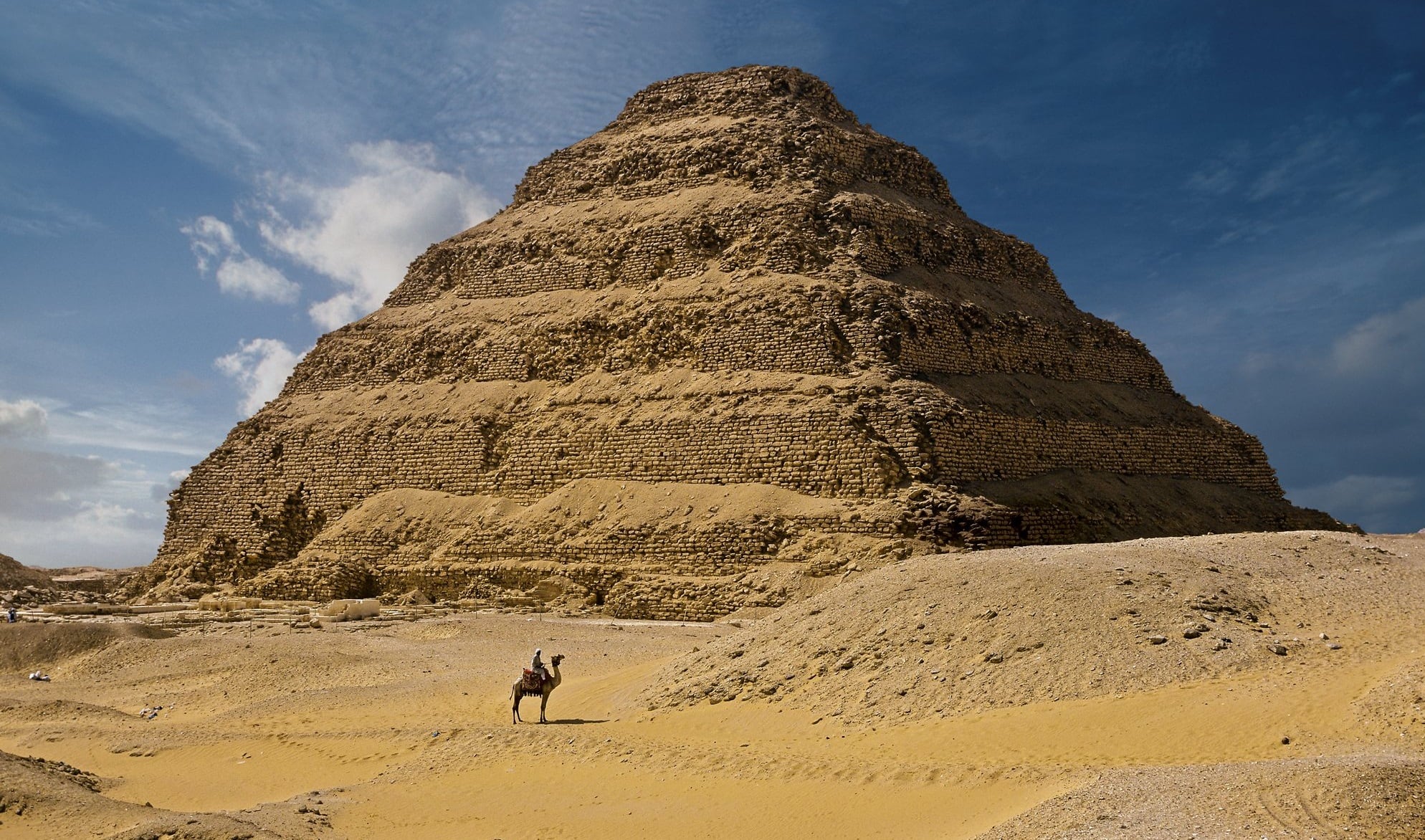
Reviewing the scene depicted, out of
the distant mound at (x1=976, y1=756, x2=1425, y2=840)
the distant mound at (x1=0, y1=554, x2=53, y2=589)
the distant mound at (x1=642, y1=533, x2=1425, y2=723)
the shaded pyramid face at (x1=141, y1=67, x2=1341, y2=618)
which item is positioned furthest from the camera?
the distant mound at (x1=0, y1=554, x2=53, y2=589)

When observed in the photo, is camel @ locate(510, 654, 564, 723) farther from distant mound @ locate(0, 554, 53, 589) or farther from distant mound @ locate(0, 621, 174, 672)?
distant mound @ locate(0, 554, 53, 589)

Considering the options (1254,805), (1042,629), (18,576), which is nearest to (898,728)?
(1042,629)

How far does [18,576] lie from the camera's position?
→ 3481 cm

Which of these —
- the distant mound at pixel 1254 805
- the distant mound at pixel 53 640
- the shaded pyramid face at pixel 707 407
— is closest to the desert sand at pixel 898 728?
the distant mound at pixel 1254 805

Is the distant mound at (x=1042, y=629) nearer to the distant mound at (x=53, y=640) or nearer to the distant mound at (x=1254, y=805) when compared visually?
the distant mound at (x=1254, y=805)

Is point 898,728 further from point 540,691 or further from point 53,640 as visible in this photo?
point 53,640

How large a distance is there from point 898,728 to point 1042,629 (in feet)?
5.94

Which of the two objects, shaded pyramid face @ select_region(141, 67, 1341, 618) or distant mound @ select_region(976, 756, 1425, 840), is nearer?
distant mound @ select_region(976, 756, 1425, 840)

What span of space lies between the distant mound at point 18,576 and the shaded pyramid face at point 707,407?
6.70 meters

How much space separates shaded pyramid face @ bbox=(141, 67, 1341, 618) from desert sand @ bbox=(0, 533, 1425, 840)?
26.0 feet

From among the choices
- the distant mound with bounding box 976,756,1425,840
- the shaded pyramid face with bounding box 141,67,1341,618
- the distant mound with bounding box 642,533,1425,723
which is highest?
the shaded pyramid face with bounding box 141,67,1341,618

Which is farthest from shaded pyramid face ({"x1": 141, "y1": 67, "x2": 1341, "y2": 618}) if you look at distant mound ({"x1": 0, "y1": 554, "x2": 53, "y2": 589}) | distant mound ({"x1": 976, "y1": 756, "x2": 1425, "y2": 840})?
distant mound ({"x1": 976, "y1": 756, "x2": 1425, "y2": 840})

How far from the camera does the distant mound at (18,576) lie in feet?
107

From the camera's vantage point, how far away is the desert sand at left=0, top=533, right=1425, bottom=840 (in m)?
6.38
